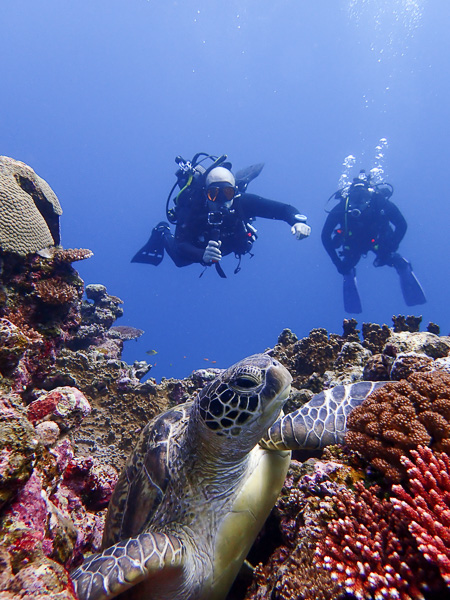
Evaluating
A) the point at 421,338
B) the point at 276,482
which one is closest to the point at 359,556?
the point at 276,482

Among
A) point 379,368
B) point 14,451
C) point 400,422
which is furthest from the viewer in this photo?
point 379,368

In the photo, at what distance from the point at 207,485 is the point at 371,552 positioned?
1089mm

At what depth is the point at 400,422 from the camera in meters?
1.80

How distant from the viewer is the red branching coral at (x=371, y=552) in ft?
4.12

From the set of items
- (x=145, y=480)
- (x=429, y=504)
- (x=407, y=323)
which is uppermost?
(x=407, y=323)

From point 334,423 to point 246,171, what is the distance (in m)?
11.0

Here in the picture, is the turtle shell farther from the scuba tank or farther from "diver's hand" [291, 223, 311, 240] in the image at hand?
the scuba tank

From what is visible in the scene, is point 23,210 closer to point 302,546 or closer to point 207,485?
point 207,485

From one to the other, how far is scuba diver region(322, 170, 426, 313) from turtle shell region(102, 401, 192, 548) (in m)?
11.3

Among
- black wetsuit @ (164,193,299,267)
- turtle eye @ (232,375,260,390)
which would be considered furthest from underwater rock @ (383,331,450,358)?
black wetsuit @ (164,193,299,267)

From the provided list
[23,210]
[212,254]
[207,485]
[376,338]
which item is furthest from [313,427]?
[212,254]

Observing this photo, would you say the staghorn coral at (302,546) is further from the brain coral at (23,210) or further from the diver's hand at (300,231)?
the diver's hand at (300,231)

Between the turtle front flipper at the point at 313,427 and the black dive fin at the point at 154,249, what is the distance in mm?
A: 9640

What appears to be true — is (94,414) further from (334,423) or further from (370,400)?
(370,400)
